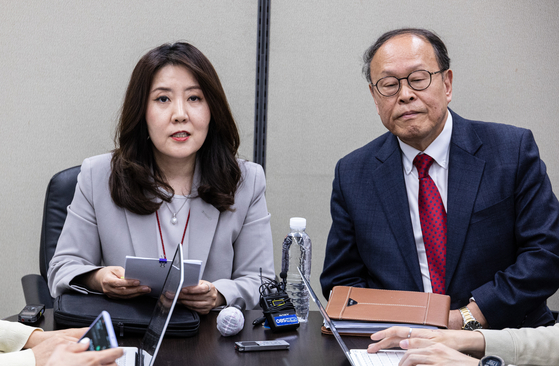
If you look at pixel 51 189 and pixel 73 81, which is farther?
pixel 73 81

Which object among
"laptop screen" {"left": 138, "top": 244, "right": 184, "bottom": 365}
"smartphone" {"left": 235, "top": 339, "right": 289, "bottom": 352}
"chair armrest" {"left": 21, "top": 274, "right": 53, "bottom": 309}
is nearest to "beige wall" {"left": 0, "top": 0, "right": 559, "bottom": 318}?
"chair armrest" {"left": 21, "top": 274, "right": 53, "bottom": 309}

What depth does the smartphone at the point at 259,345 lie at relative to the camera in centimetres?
112

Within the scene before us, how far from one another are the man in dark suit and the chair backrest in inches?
41.5

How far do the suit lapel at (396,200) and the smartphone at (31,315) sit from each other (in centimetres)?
111

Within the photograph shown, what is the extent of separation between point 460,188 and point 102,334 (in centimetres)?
129

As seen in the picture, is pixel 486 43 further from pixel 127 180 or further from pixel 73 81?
pixel 73 81

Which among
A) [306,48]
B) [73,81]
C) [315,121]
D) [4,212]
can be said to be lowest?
[4,212]

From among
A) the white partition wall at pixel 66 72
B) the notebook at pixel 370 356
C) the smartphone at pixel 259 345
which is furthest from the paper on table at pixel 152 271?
the white partition wall at pixel 66 72

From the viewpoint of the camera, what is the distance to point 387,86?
1.68 meters

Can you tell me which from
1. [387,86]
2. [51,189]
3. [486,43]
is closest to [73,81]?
[51,189]

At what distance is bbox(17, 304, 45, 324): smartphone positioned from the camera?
1239 millimetres

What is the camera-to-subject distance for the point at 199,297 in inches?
52.8

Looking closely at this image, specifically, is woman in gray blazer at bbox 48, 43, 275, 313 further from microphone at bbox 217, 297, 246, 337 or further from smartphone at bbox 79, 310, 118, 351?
smartphone at bbox 79, 310, 118, 351

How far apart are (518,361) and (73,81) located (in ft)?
7.16
